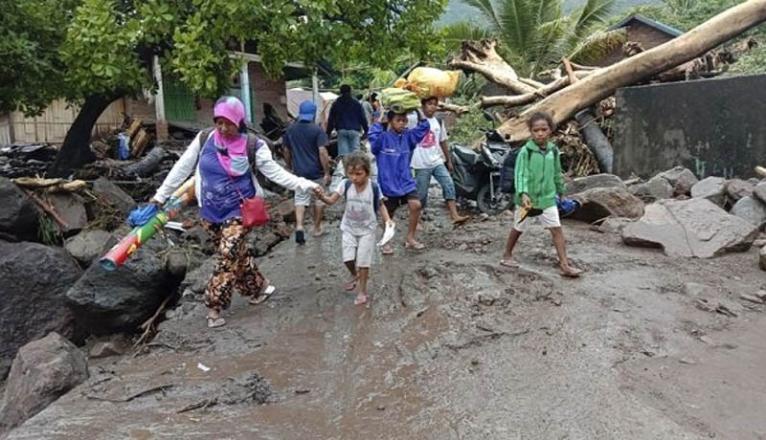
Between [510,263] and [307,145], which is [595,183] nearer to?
[510,263]

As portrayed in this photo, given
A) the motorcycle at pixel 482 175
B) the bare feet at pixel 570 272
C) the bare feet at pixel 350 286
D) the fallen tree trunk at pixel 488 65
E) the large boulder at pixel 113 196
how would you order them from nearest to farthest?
the bare feet at pixel 570 272, the bare feet at pixel 350 286, the large boulder at pixel 113 196, the motorcycle at pixel 482 175, the fallen tree trunk at pixel 488 65

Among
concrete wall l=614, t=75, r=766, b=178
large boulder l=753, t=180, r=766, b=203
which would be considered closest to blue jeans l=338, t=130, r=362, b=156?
concrete wall l=614, t=75, r=766, b=178

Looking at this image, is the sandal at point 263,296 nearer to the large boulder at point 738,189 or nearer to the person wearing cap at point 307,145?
the person wearing cap at point 307,145

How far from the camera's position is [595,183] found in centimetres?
767

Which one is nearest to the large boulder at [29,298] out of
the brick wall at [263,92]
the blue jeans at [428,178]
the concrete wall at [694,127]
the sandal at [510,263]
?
the blue jeans at [428,178]

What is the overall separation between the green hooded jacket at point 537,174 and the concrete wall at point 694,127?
12.5 feet

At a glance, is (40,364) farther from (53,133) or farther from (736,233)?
(53,133)

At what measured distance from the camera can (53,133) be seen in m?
14.9

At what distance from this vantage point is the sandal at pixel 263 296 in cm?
505

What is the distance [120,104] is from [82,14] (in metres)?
10.9

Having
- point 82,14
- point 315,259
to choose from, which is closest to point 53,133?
point 82,14

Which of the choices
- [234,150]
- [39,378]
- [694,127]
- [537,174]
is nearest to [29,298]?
[39,378]

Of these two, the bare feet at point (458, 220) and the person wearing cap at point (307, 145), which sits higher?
the person wearing cap at point (307, 145)

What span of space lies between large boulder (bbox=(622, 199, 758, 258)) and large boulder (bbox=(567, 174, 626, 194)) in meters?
1.33
